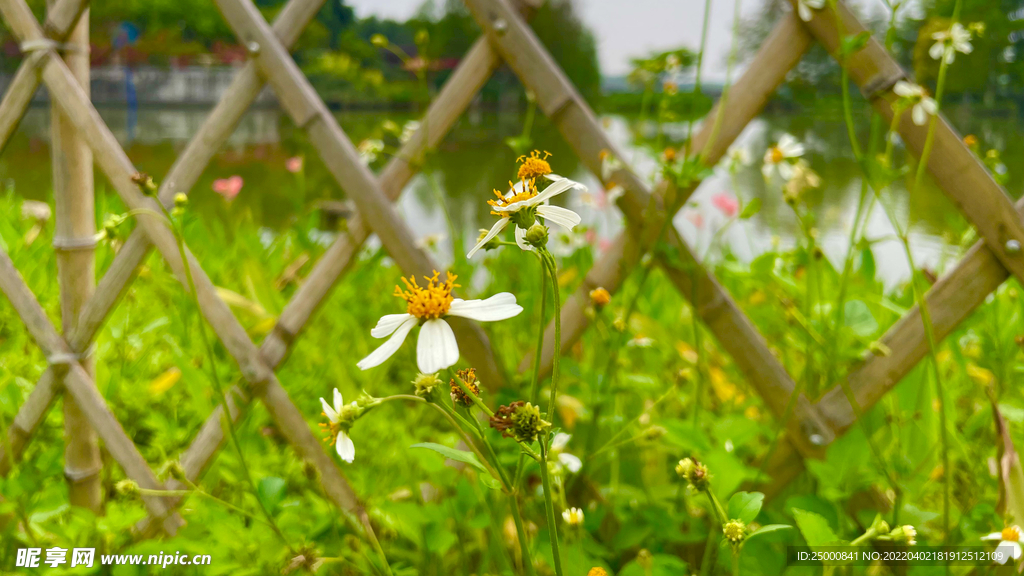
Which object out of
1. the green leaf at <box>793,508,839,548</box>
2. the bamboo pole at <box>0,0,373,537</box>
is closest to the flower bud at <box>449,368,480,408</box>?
the green leaf at <box>793,508,839,548</box>

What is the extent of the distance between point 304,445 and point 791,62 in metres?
0.80

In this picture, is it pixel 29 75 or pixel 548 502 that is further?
pixel 29 75

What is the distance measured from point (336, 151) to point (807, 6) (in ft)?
1.92

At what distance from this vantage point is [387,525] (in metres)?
0.77

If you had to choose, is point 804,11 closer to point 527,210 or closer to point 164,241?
point 527,210

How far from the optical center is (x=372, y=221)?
30.0 inches

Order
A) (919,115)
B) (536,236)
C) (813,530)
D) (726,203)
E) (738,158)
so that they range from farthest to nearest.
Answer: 1. (726,203)
2. (738,158)
3. (919,115)
4. (813,530)
5. (536,236)

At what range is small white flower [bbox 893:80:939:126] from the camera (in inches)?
24.8

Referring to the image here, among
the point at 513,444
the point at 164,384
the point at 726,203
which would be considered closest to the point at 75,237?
the point at 164,384

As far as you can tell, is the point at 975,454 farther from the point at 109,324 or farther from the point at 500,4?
the point at 109,324

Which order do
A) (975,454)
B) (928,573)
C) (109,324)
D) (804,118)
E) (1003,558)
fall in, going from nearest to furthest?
(1003,558) < (928,573) < (975,454) < (804,118) < (109,324)

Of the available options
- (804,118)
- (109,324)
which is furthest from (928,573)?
(109,324)

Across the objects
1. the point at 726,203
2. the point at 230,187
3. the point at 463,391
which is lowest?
the point at 463,391

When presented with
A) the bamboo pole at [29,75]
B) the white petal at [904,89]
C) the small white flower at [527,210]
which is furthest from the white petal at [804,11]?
the bamboo pole at [29,75]
